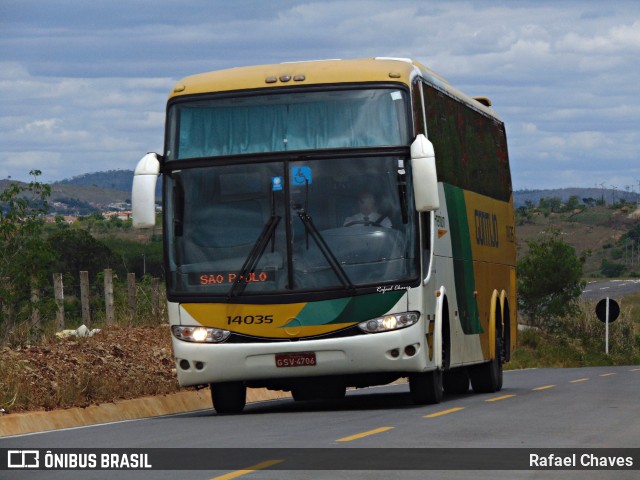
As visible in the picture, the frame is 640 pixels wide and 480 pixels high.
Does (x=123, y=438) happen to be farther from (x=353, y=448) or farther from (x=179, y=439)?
(x=353, y=448)

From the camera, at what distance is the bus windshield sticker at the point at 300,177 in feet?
58.5

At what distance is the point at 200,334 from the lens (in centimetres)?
1789

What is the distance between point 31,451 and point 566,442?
16.3 feet

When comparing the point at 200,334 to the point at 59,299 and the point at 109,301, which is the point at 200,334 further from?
the point at 109,301

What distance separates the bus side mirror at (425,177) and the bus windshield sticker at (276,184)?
164cm

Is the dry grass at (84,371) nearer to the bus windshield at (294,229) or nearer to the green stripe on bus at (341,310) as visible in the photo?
the bus windshield at (294,229)

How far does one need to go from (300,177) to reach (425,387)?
132 inches

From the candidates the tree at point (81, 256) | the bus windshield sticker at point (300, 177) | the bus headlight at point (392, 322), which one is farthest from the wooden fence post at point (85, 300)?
the tree at point (81, 256)

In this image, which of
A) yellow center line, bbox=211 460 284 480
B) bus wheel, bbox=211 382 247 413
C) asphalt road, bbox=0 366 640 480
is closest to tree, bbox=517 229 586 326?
asphalt road, bbox=0 366 640 480

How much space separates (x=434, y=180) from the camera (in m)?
17.5

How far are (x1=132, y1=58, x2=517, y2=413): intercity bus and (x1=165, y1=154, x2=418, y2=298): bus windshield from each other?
0.7 inches

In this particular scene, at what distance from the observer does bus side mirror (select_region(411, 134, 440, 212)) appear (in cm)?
1739

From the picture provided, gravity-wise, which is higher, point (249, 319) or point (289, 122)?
point (289, 122)

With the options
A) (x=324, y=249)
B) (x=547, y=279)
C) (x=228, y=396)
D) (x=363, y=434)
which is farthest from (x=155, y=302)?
(x=547, y=279)
